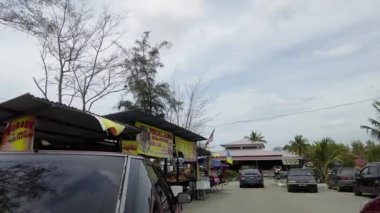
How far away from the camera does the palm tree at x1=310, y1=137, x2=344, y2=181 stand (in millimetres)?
52519

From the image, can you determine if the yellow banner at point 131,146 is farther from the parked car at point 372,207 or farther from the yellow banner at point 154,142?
the parked car at point 372,207

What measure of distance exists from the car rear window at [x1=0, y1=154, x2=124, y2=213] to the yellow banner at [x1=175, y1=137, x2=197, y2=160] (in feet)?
68.2

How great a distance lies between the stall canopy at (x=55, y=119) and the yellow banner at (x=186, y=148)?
33.2 feet

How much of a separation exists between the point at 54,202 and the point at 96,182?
0.37 meters

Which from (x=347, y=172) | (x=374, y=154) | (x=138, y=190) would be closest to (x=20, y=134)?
(x=138, y=190)

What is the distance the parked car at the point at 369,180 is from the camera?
23906 mm

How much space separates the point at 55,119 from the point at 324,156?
43.3m

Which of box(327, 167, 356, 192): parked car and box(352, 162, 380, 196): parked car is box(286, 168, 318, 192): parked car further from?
Result: box(352, 162, 380, 196): parked car

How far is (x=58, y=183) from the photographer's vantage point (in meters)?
4.20

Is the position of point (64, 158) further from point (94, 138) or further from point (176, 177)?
point (176, 177)

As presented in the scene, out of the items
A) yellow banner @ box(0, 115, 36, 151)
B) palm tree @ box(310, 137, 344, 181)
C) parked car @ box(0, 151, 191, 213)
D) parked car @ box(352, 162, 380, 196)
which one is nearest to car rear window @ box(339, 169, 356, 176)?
parked car @ box(352, 162, 380, 196)

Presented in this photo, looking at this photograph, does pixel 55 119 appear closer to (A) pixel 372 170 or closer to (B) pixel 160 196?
(B) pixel 160 196

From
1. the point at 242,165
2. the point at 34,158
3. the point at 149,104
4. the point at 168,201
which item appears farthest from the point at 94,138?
the point at 242,165

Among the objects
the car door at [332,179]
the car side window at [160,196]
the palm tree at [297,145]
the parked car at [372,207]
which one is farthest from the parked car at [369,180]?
the palm tree at [297,145]
